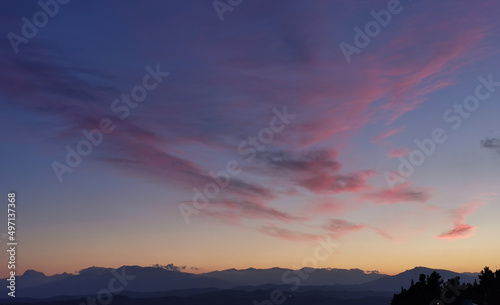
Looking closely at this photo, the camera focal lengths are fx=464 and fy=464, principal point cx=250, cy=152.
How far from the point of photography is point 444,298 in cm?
8106

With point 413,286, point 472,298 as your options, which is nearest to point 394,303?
point 413,286

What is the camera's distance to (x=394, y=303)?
84.1 metres

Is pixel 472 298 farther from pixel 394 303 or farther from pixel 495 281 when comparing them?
pixel 394 303

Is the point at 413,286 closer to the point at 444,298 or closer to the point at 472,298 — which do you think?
the point at 444,298

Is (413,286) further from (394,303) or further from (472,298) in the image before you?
(472,298)

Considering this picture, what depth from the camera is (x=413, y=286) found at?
3290 inches

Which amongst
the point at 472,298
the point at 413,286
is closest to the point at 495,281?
the point at 472,298

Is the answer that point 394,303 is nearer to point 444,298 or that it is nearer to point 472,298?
point 444,298

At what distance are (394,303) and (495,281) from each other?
17.5 meters

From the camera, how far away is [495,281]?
80.6 meters

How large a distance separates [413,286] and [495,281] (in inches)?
537

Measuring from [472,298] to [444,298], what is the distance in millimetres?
6112
